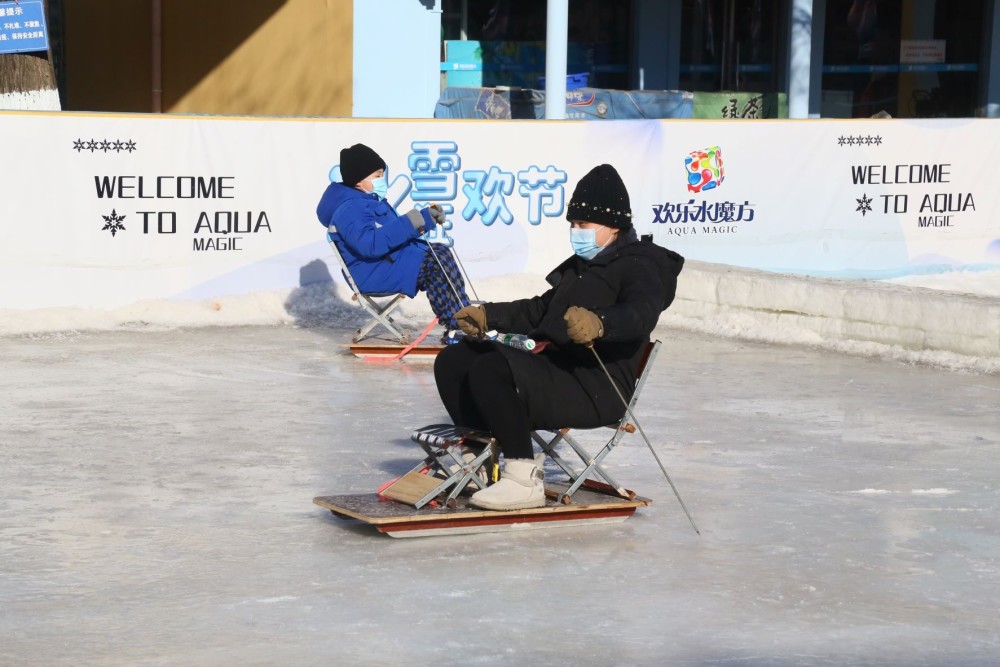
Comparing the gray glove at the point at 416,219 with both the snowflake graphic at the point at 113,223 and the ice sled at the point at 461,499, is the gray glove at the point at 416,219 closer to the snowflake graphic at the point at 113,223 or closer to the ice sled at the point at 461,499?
the snowflake graphic at the point at 113,223

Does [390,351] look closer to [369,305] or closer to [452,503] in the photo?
[369,305]

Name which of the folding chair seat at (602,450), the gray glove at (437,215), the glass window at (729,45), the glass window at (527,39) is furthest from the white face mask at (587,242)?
the glass window at (729,45)

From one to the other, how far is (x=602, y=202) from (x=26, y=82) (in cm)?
871

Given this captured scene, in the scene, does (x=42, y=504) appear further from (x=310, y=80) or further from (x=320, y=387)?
(x=310, y=80)

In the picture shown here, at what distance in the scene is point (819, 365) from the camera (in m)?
10.1

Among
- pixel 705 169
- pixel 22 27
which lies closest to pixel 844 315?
pixel 705 169

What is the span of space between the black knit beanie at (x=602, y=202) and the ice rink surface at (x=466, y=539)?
117 centimetres

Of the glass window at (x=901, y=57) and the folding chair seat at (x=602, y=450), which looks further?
the glass window at (x=901, y=57)

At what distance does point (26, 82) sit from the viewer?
13172 mm

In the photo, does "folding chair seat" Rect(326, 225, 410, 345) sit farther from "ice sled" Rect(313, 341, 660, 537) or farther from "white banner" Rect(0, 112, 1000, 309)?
"ice sled" Rect(313, 341, 660, 537)

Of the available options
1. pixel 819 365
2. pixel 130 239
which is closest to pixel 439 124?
pixel 130 239

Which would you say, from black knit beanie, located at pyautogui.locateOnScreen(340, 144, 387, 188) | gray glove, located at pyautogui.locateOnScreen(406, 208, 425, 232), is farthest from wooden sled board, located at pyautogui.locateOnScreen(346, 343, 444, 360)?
black knit beanie, located at pyautogui.locateOnScreen(340, 144, 387, 188)

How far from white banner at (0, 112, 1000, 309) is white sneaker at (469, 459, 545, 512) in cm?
631

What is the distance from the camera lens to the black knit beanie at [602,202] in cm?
583
